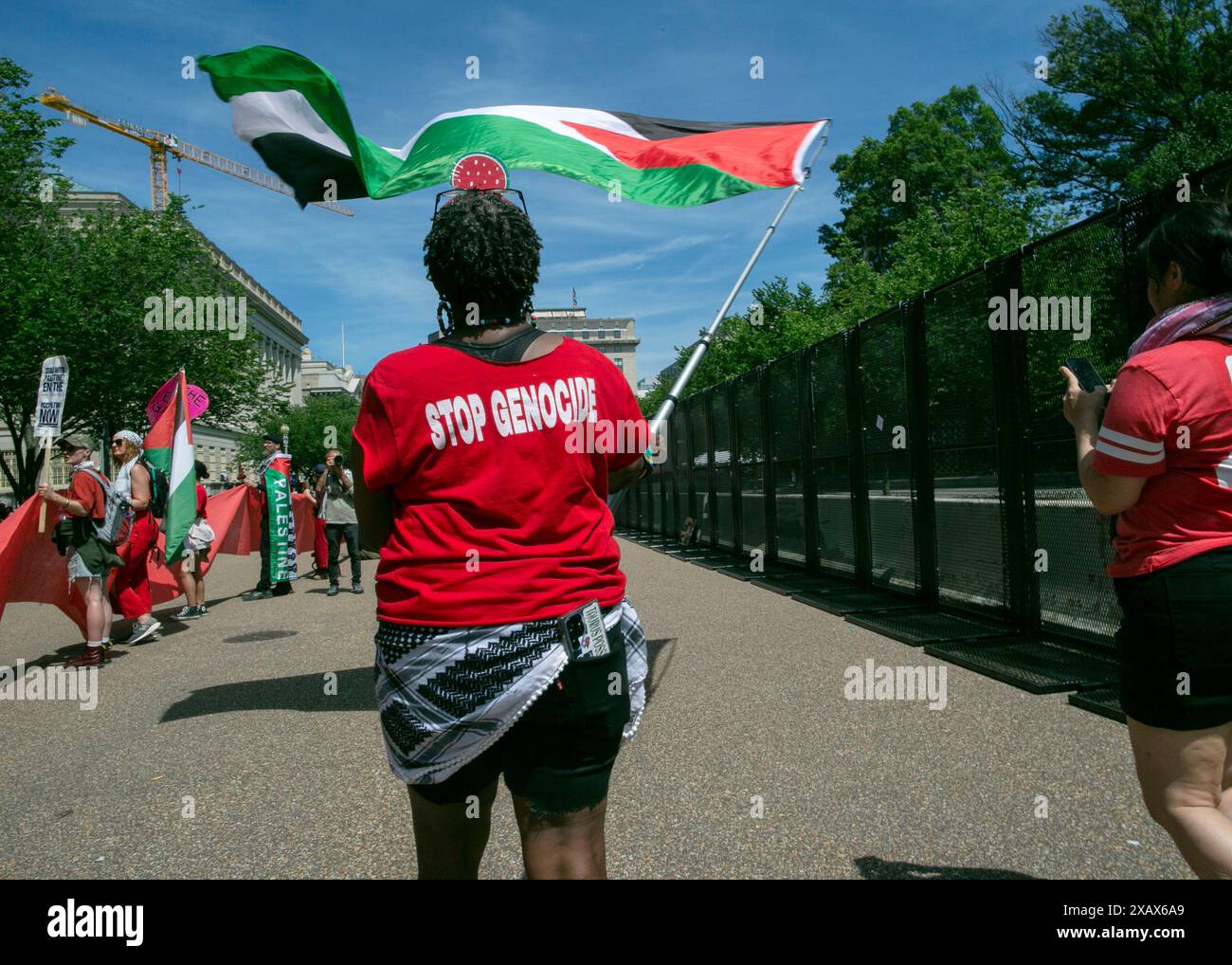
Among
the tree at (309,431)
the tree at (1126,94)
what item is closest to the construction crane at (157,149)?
the tree at (309,431)

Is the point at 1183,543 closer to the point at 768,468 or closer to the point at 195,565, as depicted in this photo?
the point at 195,565

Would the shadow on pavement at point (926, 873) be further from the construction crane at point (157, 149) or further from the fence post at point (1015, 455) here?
the construction crane at point (157, 149)

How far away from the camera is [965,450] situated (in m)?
8.28

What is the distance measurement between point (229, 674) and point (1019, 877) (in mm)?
6272

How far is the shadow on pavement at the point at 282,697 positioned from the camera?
21.2ft

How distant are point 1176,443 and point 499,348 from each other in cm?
155

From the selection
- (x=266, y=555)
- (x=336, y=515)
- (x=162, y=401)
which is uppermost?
(x=162, y=401)

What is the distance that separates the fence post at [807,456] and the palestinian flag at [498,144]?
5072 mm

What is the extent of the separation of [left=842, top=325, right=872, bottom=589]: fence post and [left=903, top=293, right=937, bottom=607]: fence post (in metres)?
1.39

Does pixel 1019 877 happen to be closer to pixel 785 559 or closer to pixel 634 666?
pixel 634 666
